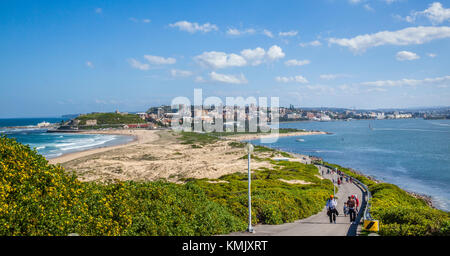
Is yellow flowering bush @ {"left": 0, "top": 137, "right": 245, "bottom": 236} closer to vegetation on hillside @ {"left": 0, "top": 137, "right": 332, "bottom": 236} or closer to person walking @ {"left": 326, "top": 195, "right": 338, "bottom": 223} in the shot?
vegetation on hillside @ {"left": 0, "top": 137, "right": 332, "bottom": 236}

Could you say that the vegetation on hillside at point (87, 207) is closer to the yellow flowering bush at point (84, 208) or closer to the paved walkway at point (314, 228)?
the yellow flowering bush at point (84, 208)

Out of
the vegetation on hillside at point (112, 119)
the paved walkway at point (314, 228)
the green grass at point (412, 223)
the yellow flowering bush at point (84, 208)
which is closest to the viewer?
the yellow flowering bush at point (84, 208)

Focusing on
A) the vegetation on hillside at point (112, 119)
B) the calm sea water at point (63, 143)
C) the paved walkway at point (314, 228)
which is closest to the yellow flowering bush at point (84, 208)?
the paved walkway at point (314, 228)

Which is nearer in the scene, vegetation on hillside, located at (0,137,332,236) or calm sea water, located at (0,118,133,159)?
vegetation on hillside, located at (0,137,332,236)

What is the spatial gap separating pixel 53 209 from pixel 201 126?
13980 cm

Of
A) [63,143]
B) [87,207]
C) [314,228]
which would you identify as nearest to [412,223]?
[314,228]

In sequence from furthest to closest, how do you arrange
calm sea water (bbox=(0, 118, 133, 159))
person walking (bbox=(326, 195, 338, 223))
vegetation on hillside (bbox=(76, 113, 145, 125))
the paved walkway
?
vegetation on hillside (bbox=(76, 113, 145, 125)) → calm sea water (bbox=(0, 118, 133, 159)) → person walking (bbox=(326, 195, 338, 223)) → the paved walkway

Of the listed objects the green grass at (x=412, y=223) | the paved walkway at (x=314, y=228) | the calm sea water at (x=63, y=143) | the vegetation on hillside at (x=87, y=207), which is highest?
the vegetation on hillside at (x=87, y=207)

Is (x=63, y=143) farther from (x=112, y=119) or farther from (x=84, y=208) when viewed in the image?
(x=112, y=119)

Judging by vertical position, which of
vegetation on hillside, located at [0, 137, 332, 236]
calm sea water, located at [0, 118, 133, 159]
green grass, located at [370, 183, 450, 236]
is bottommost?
calm sea water, located at [0, 118, 133, 159]

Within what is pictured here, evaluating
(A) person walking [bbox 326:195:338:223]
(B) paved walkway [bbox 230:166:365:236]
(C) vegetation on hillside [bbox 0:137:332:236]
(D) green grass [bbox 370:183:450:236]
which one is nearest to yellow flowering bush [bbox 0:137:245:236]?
(C) vegetation on hillside [bbox 0:137:332:236]
